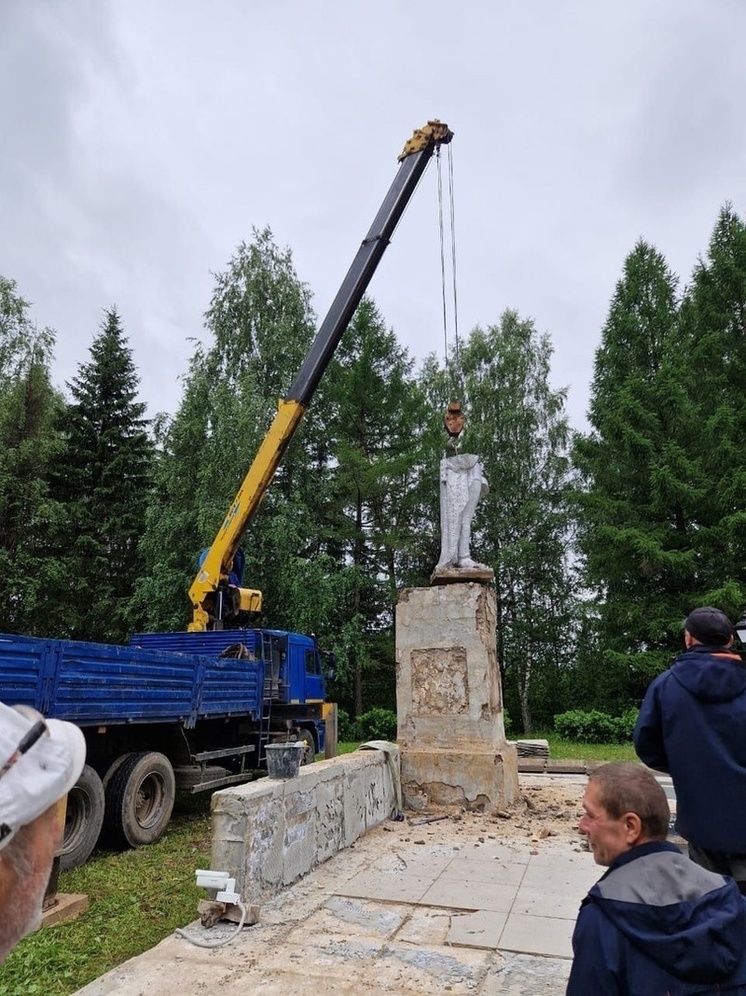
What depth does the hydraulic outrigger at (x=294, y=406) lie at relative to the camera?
10656 mm

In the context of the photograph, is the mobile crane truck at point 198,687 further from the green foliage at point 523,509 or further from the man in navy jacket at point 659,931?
the green foliage at point 523,509

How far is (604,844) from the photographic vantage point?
1722 millimetres

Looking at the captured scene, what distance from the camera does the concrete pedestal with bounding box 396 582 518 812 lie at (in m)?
7.31

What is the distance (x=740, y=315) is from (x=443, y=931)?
68.9 ft

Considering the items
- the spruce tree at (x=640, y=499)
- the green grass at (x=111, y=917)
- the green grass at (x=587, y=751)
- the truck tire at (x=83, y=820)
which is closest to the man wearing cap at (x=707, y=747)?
the green grass at (x=111, y=917)

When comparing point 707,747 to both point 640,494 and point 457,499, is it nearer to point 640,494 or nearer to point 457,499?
point 457,499

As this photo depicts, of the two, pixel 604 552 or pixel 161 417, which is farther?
pixel 161 417

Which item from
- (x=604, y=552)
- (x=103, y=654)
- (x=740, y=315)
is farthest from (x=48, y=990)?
(x=740, y=315)

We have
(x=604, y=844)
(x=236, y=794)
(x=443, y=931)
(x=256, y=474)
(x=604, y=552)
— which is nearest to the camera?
(x=604, y=844)

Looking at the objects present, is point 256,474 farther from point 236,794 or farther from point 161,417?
point 161,417

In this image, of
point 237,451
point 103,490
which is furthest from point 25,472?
point 237,451

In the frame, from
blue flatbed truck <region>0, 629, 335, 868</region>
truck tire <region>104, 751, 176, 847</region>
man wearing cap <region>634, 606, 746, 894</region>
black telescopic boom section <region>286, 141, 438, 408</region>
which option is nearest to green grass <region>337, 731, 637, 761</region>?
blue flatbed truck <region>0, 629, 335, 868</region>

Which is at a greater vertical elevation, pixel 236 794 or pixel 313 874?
pixel 236 794

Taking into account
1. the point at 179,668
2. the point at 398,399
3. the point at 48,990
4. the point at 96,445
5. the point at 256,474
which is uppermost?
the point at 398,399
